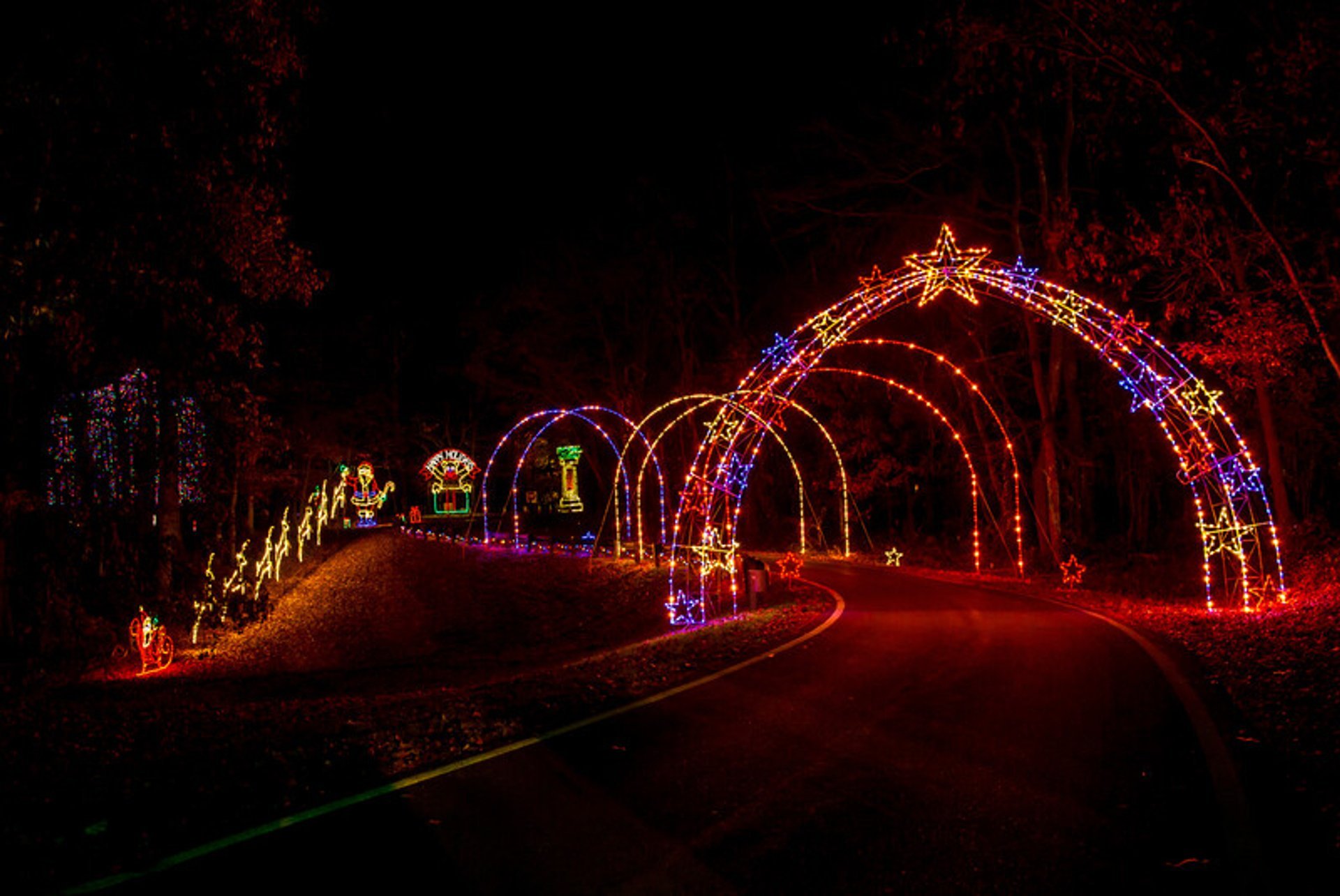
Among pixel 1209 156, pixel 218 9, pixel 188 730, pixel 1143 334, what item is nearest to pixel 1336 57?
pixel 1209 156

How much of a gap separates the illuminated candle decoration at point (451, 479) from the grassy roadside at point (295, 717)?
100ft

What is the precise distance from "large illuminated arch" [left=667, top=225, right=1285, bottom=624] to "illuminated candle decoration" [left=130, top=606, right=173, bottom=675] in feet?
33.4

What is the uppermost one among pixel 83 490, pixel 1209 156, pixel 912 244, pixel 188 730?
pixel 912 244

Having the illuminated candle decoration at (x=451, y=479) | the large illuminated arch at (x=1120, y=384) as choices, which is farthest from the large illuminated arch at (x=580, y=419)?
the illuminated candle decoration at (x=451, y=479)

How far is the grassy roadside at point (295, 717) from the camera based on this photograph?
5844 mm

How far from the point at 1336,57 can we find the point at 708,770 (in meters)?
9.77

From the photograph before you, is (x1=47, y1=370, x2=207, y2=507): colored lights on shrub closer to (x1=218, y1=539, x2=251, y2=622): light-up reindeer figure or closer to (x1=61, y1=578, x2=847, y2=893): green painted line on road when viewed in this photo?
(x1=218, y1=539, x2=251, y2=622): light-up reindeer figure

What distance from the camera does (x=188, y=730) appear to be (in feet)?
28.9

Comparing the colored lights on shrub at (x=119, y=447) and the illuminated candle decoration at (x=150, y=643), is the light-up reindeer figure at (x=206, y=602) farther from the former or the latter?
the colored lights on shrub at (x=119, y=447)

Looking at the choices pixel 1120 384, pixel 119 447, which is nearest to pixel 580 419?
pixel 119 447

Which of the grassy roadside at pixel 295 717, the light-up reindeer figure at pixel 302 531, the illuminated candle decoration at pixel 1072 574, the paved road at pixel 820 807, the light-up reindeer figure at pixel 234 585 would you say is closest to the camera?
the paved road at pixel 820 807

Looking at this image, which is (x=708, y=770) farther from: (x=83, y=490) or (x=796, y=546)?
(x=796, y=546)

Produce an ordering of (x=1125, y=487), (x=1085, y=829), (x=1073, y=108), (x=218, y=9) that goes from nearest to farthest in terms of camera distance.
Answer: (x=1085, y=829) < (x=218, y=9) < (x=1073, y=108) < (x=1125, y=487)

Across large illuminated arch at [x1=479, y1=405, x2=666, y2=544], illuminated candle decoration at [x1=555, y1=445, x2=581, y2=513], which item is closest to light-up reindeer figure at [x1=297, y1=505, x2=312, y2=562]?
large illuminated arch at [x1=479, y1=405, x2=666, y2=544]
